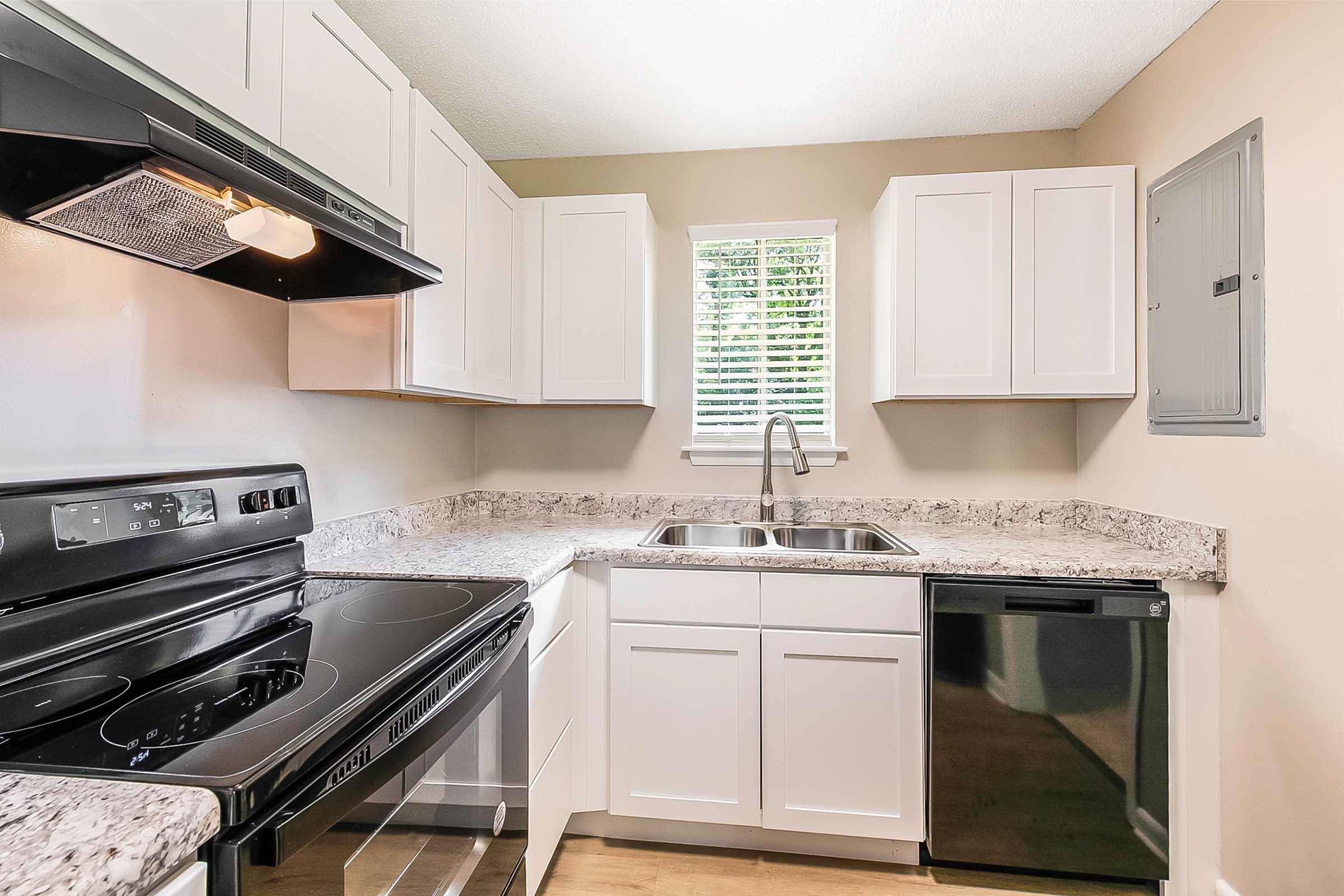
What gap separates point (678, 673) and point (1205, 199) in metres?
1.98

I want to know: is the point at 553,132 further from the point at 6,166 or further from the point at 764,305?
the point at 6,166

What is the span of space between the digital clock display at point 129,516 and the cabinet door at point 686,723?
1.09 meters

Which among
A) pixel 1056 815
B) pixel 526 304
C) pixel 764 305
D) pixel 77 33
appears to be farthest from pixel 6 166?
pixel 1056 815

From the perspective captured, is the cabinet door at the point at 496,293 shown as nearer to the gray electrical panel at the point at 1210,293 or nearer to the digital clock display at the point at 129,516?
the digital clock display at the point at 129,516

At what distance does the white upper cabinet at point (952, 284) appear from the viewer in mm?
2061

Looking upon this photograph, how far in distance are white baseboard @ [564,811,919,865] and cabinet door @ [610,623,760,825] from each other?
10 centimetres

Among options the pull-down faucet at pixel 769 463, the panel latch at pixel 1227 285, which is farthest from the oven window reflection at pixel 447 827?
the panel latch at pixel 1227 285

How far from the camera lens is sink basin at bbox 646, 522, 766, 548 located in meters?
2.33

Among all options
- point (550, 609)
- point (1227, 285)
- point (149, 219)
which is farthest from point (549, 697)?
point (1227, 285)

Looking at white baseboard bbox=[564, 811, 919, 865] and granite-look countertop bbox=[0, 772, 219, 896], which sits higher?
granite-look countertop bbox=[0, 772, 219, 896]

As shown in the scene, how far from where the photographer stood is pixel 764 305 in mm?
2531

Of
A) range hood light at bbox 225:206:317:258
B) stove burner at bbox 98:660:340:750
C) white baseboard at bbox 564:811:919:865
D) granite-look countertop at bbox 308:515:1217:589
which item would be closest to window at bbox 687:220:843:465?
granite-look countertop at bbox 308:515:1217:589

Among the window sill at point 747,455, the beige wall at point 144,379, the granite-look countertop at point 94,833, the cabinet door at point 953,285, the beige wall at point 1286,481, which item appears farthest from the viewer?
the window sill at point 747,455

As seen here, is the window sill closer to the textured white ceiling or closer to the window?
the window
